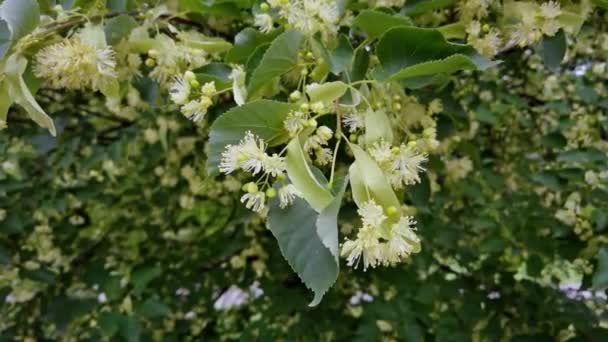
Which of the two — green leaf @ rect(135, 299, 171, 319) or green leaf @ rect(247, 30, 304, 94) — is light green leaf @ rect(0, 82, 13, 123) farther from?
green leaf @ rect(135, 299, 171, 319)

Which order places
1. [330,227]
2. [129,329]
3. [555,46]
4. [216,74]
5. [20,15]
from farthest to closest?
[129,329] → [555,46] → [216,74] → [20,15] → [330,227]

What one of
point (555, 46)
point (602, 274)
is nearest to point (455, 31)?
point (555, 46)

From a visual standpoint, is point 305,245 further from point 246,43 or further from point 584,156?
point 584,156

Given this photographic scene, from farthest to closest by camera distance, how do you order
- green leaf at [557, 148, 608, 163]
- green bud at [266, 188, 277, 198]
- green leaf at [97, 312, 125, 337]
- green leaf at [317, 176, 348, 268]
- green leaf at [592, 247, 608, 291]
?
green leaf at [97, 312, 125, 337] → green leaf at [557, 148, 608, 163] → green leaf at [592, 247, 608, 291] → green bud at [266, 188, 277, 198] → green leaf at [317, 176, 348, 268]

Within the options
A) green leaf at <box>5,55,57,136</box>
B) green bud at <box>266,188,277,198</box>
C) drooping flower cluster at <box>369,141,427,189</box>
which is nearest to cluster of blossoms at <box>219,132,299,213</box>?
green bud at <box>266,188,277,198</box>

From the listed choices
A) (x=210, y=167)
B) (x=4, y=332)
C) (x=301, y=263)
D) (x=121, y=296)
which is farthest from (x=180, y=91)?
(x=4, y=332)

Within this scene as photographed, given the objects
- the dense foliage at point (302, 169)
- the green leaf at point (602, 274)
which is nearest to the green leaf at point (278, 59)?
the dense foliage at point (302, 169)

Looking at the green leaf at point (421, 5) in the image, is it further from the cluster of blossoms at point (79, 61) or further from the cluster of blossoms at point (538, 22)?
the cluster of blossoms at point (79, 61)
